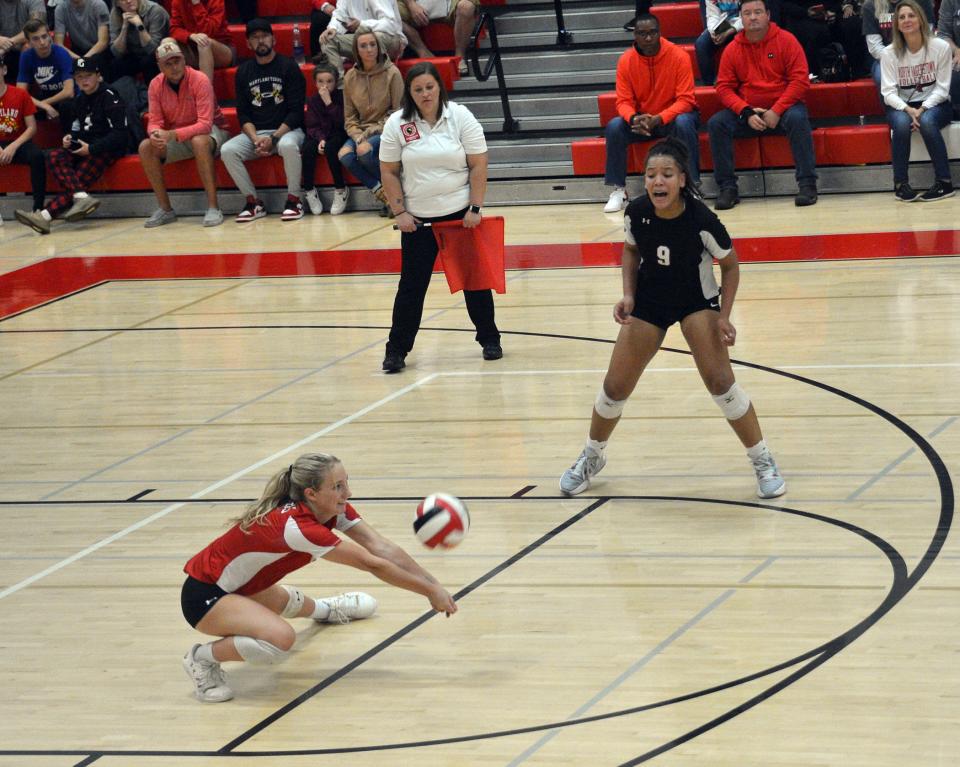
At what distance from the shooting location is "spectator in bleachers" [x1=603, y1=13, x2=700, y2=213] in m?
13.8

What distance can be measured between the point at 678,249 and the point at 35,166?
36.0 feet

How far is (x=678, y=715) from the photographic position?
4.91m

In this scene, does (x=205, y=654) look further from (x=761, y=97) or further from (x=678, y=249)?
(x=761, y=97)

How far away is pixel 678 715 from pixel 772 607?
3.07 ft

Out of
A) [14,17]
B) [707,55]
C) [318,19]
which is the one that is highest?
[14,17]

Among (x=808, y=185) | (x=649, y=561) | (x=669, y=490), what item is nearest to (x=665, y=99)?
(x=808, y=185)

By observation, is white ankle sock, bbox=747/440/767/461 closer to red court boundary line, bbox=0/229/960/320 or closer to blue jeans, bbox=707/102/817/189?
red court boundary line, bbox=0/229/960/320

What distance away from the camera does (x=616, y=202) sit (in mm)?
14094

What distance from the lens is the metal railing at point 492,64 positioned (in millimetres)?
15305

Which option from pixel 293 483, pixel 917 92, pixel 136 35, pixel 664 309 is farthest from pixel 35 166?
pixel 293 483

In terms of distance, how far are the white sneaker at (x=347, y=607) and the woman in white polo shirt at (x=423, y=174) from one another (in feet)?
12.3

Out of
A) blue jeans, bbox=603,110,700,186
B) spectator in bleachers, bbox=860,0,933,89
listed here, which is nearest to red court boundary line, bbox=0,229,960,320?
blue jeans, bbox=603,110,700,186

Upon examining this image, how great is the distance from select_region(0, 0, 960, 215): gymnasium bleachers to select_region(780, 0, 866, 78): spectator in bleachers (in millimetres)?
376

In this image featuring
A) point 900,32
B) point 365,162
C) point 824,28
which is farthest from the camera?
point 365,162
